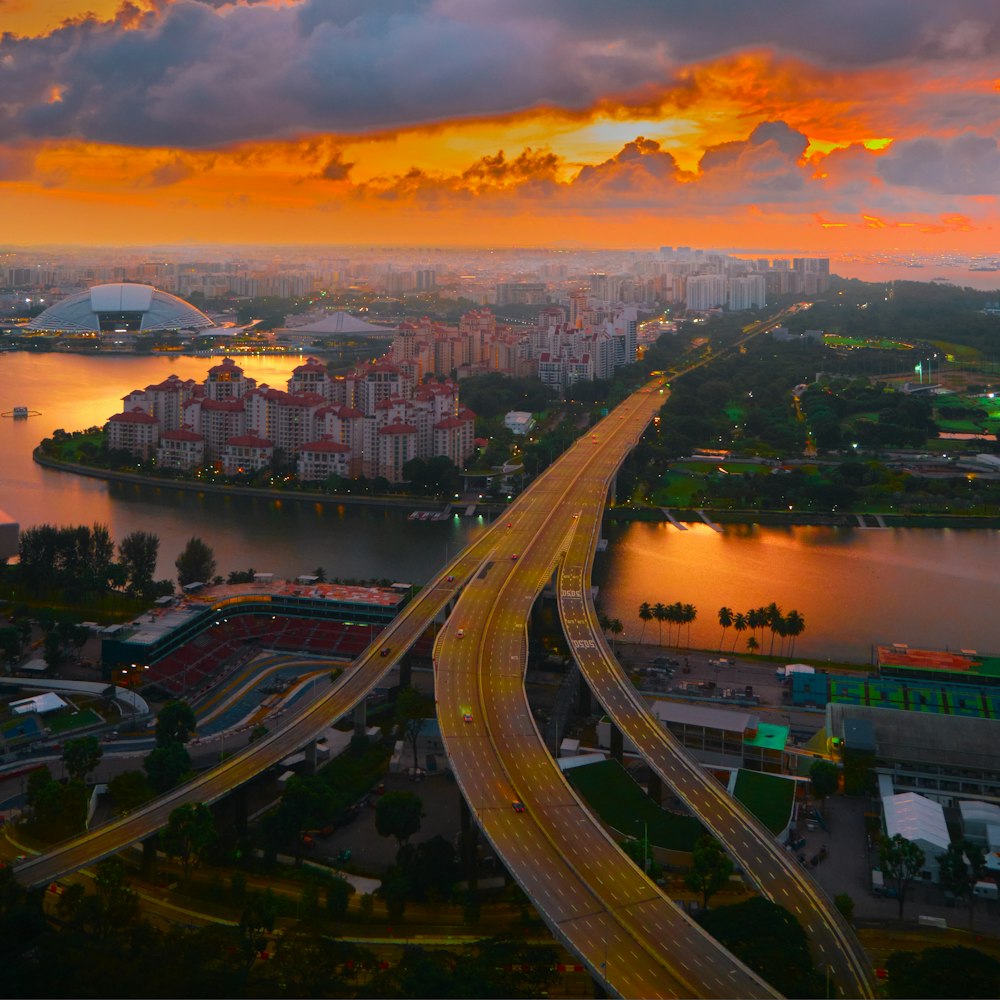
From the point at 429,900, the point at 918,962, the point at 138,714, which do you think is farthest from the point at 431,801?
the point at 918,962

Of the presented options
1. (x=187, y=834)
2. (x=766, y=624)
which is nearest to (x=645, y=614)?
(x=766, y=624)

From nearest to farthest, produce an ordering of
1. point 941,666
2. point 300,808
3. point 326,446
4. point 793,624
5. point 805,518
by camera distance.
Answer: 1. point 300,808
2. point 941,666
3. point 793,624
4. point 805,518
5. point 326,446

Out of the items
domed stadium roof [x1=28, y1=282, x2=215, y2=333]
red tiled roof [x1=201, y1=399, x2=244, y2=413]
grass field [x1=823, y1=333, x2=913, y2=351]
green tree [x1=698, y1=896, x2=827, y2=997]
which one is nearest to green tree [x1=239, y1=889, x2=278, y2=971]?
green tree [x1=698, y1=896, x2=827, y2=997]

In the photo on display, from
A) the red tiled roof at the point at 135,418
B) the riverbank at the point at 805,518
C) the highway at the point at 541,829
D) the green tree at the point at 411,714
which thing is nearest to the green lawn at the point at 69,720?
the green tree at the point at 411,714

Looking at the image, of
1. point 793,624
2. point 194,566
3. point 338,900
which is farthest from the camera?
point 194,566

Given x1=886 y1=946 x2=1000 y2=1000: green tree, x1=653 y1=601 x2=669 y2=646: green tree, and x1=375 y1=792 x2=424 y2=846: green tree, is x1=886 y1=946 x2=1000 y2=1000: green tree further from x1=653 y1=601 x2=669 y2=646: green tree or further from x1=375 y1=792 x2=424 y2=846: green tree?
x1=653 y1=601 x2=669 y2=646: green tree

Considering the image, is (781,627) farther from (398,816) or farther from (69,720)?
(69,720)

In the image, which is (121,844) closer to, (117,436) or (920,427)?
(117,436)

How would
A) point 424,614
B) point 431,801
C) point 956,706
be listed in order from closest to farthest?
1. point 431,801
2. point 956,706
3. point 424,614
